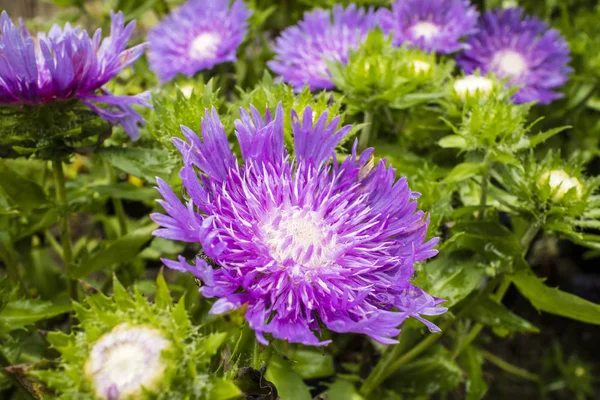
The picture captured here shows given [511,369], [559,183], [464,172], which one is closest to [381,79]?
[464,172]

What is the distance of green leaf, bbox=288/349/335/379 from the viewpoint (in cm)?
125

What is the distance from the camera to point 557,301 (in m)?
1.04

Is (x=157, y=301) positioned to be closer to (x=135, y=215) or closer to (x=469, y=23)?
(x=469, y=23)

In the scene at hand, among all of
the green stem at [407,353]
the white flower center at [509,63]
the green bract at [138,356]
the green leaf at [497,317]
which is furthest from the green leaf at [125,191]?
the white flower center at [509,63]

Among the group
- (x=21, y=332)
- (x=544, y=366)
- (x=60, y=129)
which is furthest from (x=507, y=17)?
(x=21, y=332)

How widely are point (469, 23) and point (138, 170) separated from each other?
1.01m

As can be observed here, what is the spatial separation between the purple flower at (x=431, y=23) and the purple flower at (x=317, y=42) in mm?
64

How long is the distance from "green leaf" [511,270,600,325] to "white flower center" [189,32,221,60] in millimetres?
983

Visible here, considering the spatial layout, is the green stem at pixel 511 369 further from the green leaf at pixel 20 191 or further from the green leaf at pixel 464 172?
the green leaf at pixel 20 191

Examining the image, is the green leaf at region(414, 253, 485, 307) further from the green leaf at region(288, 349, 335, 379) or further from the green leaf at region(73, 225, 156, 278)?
the green leaf at region(73, 225, 156, 278)

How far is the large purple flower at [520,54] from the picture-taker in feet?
5.35

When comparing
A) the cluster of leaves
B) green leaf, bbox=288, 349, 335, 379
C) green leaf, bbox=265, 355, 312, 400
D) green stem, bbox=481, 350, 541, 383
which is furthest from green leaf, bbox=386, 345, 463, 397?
green stem, bbox=481, 350, 541, 383

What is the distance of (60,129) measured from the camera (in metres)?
1.07

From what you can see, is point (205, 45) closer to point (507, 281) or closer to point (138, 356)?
point (507, 281)
